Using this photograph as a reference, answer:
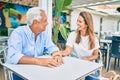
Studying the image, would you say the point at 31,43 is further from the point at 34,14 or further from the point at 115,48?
the point at 115,48

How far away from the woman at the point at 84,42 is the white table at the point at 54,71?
2.11ft

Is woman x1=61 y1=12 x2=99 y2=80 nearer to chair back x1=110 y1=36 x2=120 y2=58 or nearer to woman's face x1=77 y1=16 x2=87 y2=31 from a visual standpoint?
woman's face x1=77 y1=16 x2=87 y2=31

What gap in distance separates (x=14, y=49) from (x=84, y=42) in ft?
3.42

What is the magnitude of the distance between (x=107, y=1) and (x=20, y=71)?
6992mm

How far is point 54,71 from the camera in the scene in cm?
145

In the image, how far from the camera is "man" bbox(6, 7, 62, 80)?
5.21 feet

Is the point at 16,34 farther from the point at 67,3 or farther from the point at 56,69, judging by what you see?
the point at 67,3

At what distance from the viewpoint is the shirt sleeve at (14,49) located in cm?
158

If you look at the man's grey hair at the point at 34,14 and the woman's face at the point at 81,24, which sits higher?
the man's grey hair at the point at 34,14

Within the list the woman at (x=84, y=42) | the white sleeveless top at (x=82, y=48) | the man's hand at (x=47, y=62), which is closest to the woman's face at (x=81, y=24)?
the woman at (x=84, y=42)

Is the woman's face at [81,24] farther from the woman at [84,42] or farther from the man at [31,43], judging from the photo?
the man at [31,43]

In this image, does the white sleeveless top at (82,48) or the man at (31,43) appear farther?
the white sleeveless top at (82,48)

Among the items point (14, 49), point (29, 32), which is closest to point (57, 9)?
→ point (29, 32)

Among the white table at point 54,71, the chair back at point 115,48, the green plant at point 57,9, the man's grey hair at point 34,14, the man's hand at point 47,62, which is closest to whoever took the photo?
the white table at point 54,71
